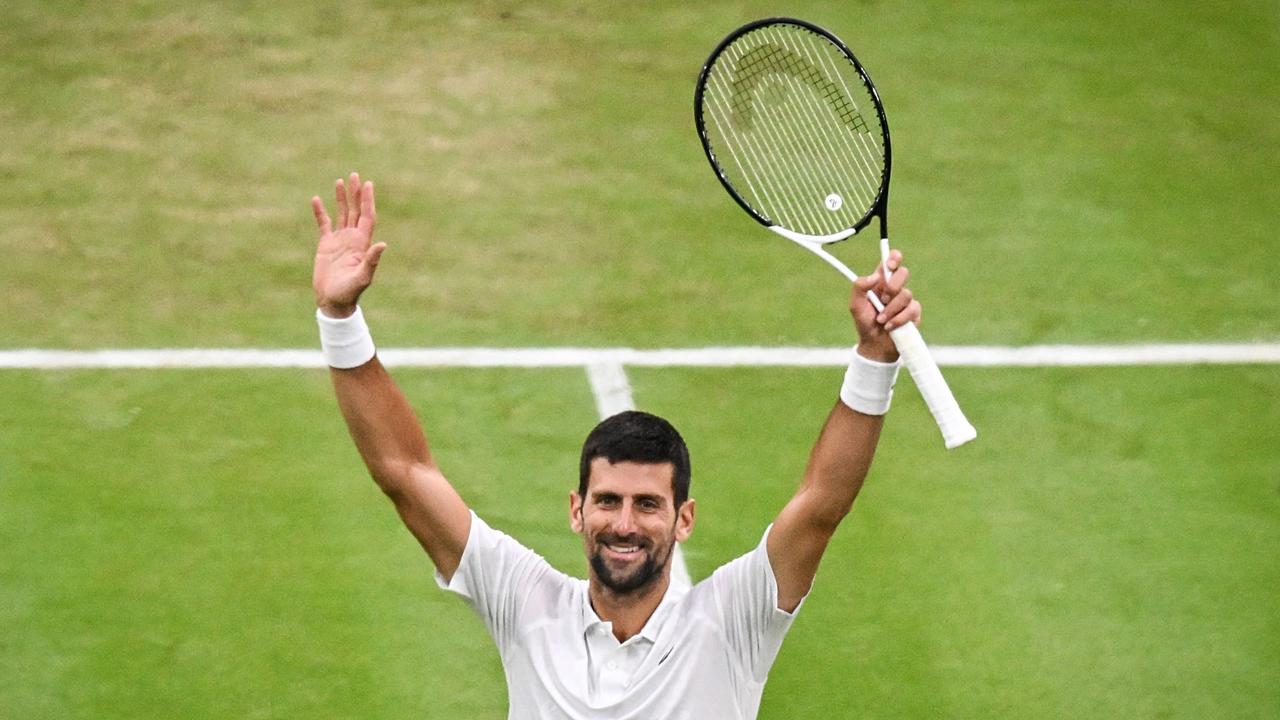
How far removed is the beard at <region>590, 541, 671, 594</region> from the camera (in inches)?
236

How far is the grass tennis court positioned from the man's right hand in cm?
257

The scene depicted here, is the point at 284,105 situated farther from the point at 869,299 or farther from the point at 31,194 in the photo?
the point at 869,299

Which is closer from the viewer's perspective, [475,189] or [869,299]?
[869,299]

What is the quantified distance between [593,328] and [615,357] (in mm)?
296

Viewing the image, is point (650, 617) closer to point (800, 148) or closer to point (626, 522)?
point (626, 522)

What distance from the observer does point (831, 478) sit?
591 centimetres

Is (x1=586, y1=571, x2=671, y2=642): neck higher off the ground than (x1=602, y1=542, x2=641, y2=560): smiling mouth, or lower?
lower

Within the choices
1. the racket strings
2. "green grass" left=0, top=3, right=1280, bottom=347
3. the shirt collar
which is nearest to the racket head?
the racket strings

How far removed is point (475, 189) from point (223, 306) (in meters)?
1.73

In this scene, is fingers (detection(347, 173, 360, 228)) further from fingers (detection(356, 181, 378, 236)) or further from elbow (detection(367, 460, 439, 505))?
elbow (detection(367, 460, 439, 505))

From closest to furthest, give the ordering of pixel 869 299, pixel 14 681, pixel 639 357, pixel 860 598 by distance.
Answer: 1. pixel 869 299
2. pixel 14 681
3. pixel 860 598
4. pixel 639 357

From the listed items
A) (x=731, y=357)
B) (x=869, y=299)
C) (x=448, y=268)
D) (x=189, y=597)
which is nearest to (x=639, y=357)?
(x=731, y=357)

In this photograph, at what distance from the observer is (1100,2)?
43.8ft

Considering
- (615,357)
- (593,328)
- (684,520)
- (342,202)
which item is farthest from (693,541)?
(342,202)
